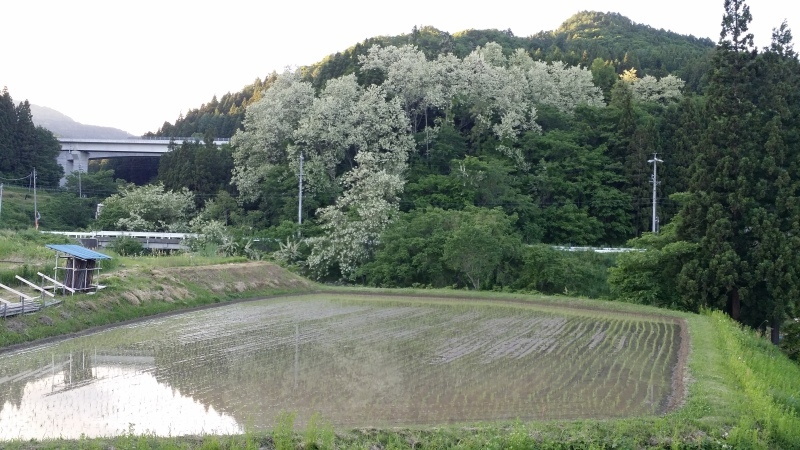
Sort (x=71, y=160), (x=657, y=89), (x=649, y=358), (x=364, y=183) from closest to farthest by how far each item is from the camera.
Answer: (x=649, y=358)
(x=364, y=183)
(x=657, y=89)
(x=71, y=160)

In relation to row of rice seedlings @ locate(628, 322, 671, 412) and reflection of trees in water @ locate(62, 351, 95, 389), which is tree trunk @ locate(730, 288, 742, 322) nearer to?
row of rice seedlings @ locate(628, 322, 671, 412)

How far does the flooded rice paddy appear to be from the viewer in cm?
919

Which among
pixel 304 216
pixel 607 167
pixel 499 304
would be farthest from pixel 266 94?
pixel 499 304

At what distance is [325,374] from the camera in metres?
12.0

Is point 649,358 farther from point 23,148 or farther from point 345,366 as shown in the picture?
point 23,148

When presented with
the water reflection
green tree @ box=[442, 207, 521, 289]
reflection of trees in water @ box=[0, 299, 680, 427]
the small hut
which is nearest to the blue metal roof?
the small hut

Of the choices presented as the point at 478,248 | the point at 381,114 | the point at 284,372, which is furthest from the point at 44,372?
the point at 381,114

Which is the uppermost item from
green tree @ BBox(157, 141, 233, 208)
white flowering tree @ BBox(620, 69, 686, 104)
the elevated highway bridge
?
white flowering tree @ BBox(620, 69, 686, 104)

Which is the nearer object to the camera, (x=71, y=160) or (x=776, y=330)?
(x=776, y=330)

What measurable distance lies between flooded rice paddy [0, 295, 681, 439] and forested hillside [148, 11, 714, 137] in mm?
33625

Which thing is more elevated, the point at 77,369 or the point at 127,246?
the point at 77,369

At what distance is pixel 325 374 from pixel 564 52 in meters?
64.8

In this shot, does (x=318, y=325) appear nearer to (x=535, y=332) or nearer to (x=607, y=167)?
(x=535, y=332)

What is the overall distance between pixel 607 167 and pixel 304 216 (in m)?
19.1
